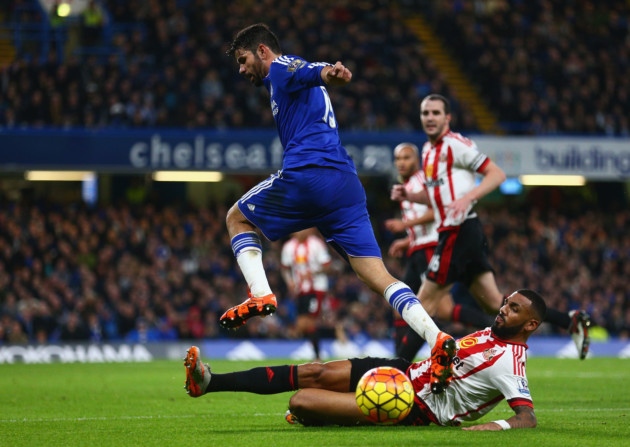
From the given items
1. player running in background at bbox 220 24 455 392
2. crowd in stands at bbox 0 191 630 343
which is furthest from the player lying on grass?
crowd in stands at bbox 0 191 630 343

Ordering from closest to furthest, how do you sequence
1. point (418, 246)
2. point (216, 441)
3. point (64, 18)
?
point (216, 441), point (418, 246), point (64, 18)

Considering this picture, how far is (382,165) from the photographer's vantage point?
82.4 ft

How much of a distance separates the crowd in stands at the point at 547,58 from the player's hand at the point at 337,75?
20883 mm

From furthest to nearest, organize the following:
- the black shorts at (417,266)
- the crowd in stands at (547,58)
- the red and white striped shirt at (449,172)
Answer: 1. the crowd in stands at (547,58)
2. the black shorts at (417,266)
3. the red and white striped shirt at (449,172)

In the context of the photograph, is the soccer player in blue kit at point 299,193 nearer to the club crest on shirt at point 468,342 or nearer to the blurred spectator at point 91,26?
the club crest on shirt at point 468,342

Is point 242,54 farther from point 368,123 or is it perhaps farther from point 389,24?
point 389,24

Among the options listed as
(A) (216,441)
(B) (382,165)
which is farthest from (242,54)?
(B) (382,165)

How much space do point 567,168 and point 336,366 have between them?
2028 cm

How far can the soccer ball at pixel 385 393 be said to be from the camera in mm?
6609

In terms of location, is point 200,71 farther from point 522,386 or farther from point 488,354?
point 522,386

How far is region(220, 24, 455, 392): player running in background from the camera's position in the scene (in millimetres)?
7371

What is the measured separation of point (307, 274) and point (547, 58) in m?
14.4

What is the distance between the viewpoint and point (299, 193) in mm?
7410

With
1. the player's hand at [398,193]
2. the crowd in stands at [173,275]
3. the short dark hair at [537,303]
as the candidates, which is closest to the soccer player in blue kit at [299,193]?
the short dark hair at [537,303]
